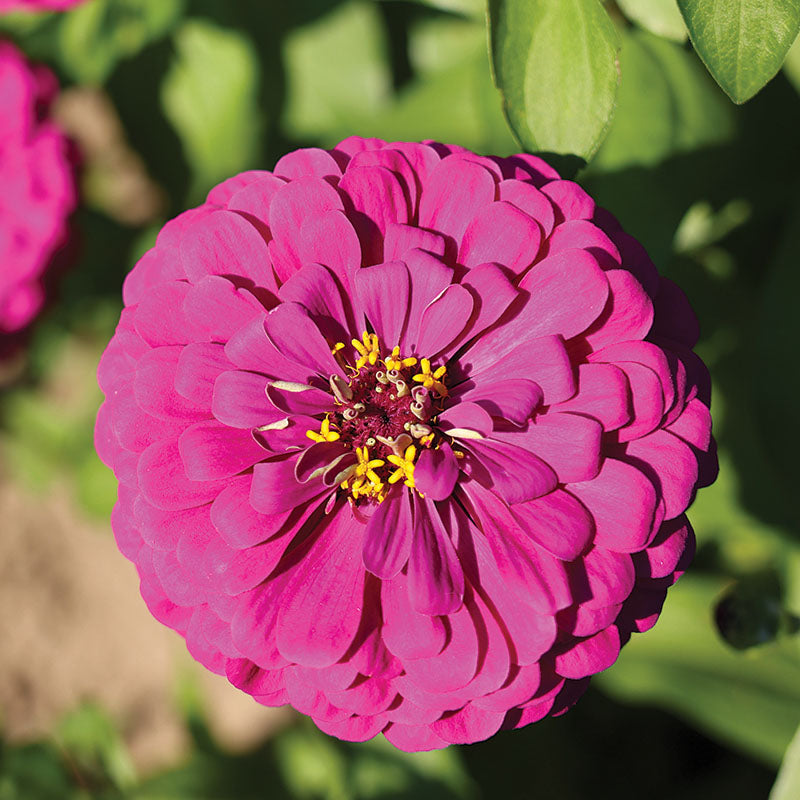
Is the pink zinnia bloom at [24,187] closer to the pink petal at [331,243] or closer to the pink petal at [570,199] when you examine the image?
the pink petal at [331,243]

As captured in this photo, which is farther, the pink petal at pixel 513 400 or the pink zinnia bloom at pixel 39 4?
the pink zinnia bloom at pixel 39 4

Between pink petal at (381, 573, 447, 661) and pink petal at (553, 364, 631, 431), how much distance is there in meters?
0.18

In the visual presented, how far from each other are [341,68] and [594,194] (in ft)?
2.18

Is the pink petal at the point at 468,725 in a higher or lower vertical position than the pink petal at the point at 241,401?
lower

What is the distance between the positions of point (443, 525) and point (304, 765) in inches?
41.4

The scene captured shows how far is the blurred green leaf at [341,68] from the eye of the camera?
138 centimetres

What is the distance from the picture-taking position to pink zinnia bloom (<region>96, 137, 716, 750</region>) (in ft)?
1.94

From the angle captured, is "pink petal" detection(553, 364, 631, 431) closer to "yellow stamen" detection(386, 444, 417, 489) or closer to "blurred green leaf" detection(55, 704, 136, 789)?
"yellow stamen" detection(386, 444, 417, 489)

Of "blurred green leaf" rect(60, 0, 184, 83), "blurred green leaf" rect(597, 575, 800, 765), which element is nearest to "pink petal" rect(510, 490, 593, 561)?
"blurred green leaf" rect(597, 575, 800, 765)

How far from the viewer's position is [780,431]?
3.44 ft

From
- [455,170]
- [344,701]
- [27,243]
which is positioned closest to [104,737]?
[27,243]

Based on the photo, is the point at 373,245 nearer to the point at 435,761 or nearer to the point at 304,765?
the point at 435,761

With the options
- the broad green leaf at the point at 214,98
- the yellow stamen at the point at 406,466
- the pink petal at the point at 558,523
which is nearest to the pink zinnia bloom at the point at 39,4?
the broad green leaf at the point at 214,98

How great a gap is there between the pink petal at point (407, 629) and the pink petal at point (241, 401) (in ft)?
0.53
